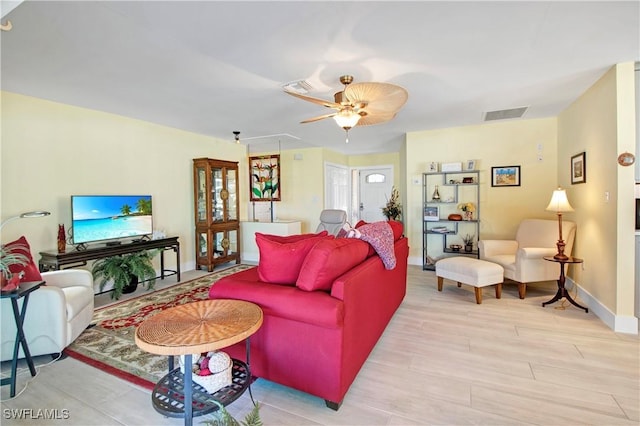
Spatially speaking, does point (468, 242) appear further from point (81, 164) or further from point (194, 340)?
point (81, 164)

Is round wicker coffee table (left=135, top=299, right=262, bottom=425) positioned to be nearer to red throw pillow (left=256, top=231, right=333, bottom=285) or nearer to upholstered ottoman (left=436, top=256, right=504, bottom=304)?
red throw pillow (left=256, top=231, right=333, bottom=285)

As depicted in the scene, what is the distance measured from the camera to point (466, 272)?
3.48m

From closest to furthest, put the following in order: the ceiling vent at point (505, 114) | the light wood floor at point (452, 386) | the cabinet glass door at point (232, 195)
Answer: the light wood floor at point (452, 386) → the ceiling vent at point (505, 114) → the cabinet glass door at point (232, 195)

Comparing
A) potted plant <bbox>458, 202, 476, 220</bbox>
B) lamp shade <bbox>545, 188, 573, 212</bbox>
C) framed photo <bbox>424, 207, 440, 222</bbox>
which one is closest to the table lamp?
lamp shade <bbox>545, 188, 573, 212</bbox>

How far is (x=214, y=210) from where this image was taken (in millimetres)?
5211

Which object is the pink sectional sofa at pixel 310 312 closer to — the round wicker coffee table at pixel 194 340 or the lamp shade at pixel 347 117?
the round wicker coffee table at pixel 194 340

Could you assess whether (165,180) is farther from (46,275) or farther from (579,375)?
(579,375)

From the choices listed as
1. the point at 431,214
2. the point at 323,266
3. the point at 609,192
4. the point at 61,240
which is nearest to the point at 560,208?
the point at 609,192

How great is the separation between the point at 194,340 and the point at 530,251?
3.71m

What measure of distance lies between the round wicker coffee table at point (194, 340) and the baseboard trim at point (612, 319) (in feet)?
10.6

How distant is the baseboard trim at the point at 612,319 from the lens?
2639 millimetres

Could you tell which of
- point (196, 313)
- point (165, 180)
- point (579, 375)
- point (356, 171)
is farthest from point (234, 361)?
point (356, 171)

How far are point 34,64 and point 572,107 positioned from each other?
5699 millimetres

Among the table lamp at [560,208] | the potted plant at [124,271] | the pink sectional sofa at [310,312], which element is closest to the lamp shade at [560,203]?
the table lamp at [560,208]
